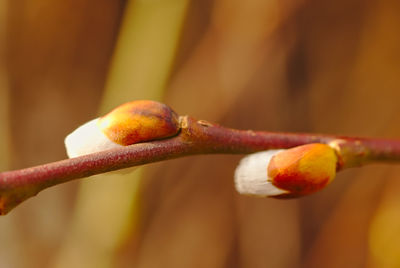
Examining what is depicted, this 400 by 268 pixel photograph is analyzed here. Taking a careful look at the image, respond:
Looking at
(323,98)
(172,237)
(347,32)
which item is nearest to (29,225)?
(172,237)

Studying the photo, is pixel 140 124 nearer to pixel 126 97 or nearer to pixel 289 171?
pixel 289 171

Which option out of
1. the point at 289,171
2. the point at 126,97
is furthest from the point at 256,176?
the point at 126,97

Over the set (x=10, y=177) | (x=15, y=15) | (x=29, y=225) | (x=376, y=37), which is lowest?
(x=29, y=225)

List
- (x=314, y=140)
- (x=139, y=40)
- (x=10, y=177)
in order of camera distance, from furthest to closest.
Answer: (x=139, y=40), (x=314, y=140), (x=10, y=177)

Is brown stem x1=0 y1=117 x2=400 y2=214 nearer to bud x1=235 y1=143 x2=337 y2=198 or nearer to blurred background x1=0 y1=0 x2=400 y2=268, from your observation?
bud x1=235 y1=143 x2=337 y2=198

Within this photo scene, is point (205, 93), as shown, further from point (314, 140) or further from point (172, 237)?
point (314, 140)

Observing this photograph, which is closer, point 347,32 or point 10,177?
point 10,177
